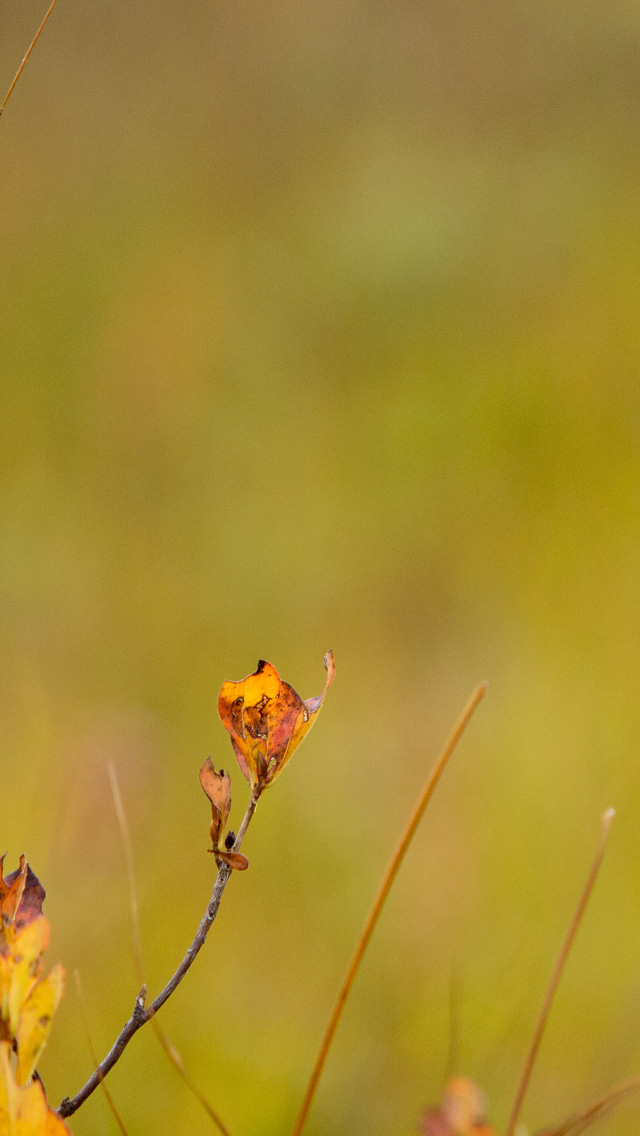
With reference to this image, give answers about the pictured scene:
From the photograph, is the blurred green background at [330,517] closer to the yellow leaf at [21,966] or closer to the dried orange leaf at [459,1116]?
the dried orange leaf at [459,1116]

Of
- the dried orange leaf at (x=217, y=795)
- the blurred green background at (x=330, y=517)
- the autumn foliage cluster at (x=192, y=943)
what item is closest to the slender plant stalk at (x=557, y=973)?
the autumn foliage cluster at (x=192, y=943)

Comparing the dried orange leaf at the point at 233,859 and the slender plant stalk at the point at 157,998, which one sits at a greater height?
the dried orange leaf at the point at 233,859

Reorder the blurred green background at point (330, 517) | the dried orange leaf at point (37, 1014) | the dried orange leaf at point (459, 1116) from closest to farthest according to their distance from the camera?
the dried orange leaf at point (37, 1014) < the dried orange leaf at point (459, 1116) < the blurred green background at point (330, 517)

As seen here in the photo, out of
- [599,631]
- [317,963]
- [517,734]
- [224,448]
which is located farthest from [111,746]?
[224,448]

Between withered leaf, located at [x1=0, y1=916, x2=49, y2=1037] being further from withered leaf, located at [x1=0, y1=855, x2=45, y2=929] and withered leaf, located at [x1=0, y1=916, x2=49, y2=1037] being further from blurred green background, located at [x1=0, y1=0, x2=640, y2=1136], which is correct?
blurred green background, located at [x1=0, y1=0, x2=640, y2=1136]

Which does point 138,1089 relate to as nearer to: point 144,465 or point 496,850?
point 496,850

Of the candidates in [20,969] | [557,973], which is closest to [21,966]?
[20,969]

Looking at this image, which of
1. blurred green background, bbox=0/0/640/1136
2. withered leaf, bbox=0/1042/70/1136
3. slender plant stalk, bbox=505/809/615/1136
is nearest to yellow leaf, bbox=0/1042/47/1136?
withered leaf, bbox=0/1042/70/1136
